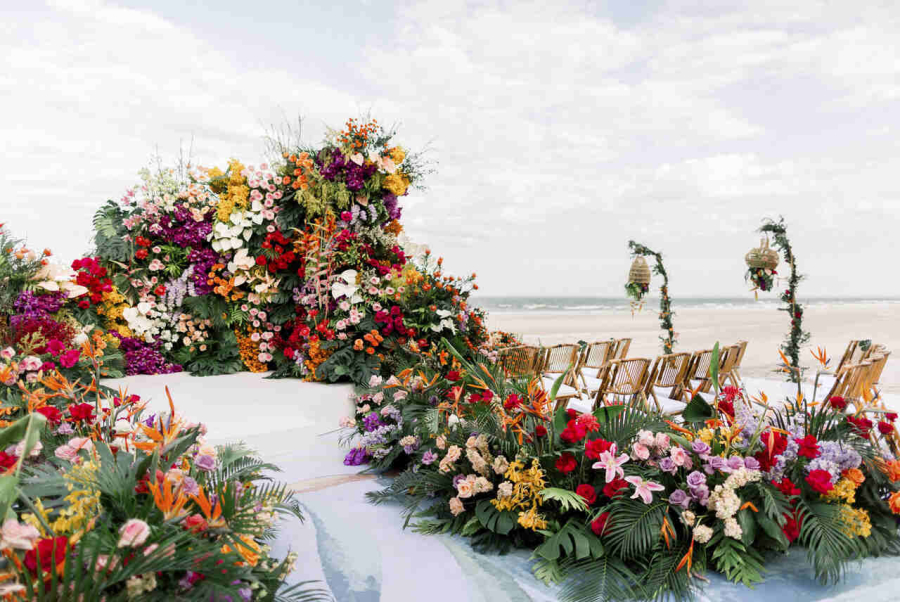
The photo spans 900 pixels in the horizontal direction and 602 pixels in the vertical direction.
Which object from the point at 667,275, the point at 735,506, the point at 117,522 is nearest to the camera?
the point at 117,522

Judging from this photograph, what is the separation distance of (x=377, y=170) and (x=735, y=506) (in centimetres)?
461

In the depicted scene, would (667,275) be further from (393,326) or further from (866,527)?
(866,527)

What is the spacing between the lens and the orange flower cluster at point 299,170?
18.2ft

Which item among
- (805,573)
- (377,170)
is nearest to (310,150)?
(377,170)

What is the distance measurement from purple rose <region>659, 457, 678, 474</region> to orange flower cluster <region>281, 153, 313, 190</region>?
472 cm

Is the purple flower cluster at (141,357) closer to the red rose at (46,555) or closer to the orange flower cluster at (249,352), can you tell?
the orange flower cluster at (249,352)

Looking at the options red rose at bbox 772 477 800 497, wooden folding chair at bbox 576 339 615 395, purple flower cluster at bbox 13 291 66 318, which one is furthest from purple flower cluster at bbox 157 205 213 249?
red rose at bbox 772 477 800 497

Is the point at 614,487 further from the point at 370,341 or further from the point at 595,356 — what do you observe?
the point at 595,356

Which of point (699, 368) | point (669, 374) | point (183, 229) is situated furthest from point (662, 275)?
point (183, 229)

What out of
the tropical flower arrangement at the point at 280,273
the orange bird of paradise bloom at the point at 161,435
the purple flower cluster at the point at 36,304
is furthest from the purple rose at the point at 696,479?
the purple flower cluster at the point at 36,304

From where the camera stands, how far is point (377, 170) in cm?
548

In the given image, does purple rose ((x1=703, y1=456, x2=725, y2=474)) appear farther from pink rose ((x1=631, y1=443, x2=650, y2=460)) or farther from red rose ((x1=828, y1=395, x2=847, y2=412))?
red rose ((x1=828, y1=395, x2=847, y2=412))

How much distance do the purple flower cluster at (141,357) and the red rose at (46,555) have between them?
578 centimetres

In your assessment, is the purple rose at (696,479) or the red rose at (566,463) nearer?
the purple rose at (696,479)
